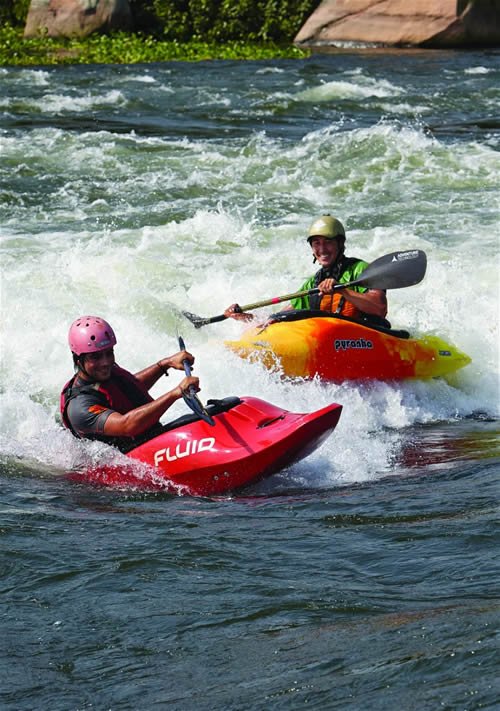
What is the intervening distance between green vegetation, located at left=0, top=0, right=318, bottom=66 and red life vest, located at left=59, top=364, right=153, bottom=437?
1618 centimetres

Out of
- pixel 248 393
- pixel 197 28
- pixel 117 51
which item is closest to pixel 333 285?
pixel 248 393

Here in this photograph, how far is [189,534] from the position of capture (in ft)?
16.9

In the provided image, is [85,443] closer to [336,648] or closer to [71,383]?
[71,383]

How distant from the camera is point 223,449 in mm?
5984

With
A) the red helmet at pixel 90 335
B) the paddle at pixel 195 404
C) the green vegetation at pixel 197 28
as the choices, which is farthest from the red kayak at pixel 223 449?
the green vegetation at pixel 197 28

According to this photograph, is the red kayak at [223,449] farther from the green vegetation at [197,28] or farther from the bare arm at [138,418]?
the green vegetation at [197,28]

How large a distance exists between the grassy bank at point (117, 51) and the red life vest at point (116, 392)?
15044 millimetres

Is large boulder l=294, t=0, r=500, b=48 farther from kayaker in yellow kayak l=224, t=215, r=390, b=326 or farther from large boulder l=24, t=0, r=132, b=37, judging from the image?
kayaker in yellow kayak l=224, t=215, r=390, b=326

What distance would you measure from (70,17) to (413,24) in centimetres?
650

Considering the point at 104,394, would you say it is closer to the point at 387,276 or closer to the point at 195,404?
the point at 195,404

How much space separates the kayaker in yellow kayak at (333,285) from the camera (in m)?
7.70

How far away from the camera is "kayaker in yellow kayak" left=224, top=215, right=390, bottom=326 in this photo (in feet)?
25.3

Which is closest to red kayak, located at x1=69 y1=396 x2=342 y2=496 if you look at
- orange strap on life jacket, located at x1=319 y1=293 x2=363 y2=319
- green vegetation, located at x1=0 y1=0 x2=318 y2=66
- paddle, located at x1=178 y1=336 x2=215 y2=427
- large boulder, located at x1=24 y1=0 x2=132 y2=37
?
paddle, located at x1=178 y1=336 x2=215 y2=427

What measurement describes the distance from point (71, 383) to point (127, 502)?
80 cm
